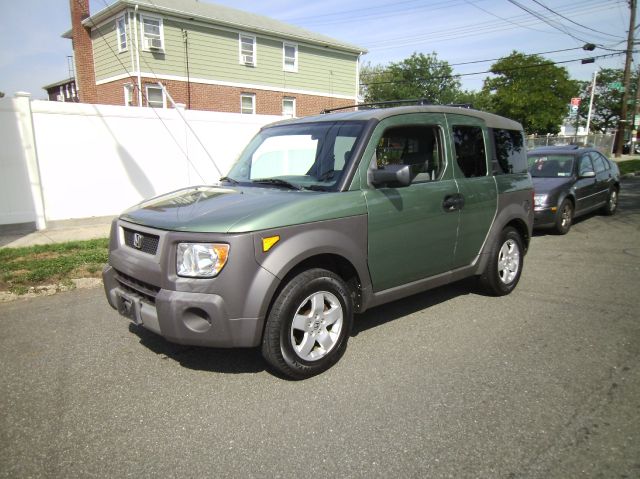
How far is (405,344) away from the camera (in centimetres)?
398

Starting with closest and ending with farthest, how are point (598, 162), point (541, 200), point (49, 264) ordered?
point (49, 264), point (541, 200), point (598, 162)

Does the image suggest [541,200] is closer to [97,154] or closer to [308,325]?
[308,325]

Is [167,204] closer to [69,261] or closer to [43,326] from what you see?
[43,326]

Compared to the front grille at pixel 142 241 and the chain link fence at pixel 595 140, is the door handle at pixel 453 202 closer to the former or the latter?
the front grille at pixel 142 241

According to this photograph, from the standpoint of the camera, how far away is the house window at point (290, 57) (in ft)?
77.2

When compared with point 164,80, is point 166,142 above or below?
below

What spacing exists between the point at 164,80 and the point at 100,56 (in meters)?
4.51

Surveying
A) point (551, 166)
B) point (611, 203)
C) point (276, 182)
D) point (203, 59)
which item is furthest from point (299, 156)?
point (203, 59)

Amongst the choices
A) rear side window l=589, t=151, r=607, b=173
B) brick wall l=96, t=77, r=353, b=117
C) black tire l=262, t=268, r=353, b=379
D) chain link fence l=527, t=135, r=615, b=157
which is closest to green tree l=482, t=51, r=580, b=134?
chain link fence l=527, t=135, r=615, b=157

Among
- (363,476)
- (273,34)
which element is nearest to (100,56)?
(273,34)

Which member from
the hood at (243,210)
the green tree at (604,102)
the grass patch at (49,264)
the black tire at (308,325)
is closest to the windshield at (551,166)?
the hood at (243,210)

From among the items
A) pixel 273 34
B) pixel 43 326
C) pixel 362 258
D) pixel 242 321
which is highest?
pixel 273 34

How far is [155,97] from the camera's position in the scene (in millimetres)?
19812

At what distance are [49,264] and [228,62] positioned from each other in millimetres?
17728
